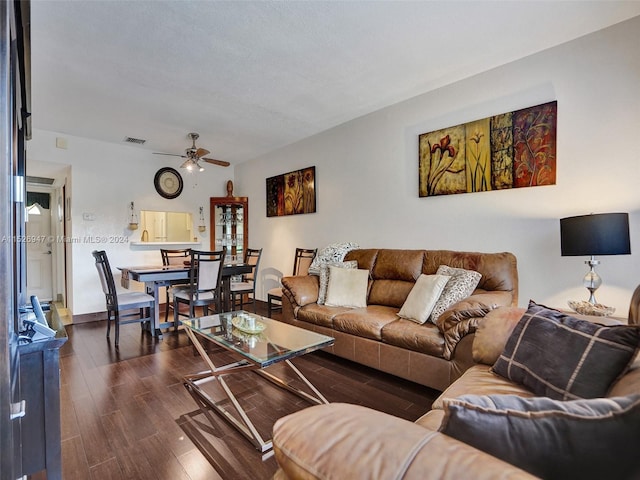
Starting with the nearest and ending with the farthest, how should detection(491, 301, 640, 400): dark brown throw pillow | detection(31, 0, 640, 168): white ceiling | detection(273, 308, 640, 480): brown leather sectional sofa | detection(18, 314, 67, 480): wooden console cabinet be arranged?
1. detection(273, 308, 640, 480): brown leather sectional sofa
2. detection(491, 301, 640, 400): dark brown throw pillow
3. detection(18, 314, 67, 480): wooden console cabinet
4. detection(31, 0, 640, 168): white ceiling

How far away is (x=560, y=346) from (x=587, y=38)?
2505 millimetres

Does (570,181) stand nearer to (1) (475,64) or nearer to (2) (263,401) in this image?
(1) (475,64)

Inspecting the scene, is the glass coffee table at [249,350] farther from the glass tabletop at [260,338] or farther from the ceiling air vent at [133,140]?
the ceiling air vent at [133,140]

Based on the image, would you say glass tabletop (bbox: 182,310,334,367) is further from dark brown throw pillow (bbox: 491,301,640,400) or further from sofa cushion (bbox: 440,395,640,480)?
sofa cushion (bbox: 440,395,640,480)

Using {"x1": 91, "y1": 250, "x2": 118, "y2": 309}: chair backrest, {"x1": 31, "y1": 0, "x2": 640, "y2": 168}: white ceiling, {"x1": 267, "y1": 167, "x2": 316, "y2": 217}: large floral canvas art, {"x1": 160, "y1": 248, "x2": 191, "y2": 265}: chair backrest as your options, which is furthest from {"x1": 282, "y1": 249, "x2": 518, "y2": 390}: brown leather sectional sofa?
{"x1": 160, "y1": 248, "x2": 191, "y2": 265}: chair backrest

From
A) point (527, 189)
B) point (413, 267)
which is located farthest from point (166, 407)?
point (527, 189)

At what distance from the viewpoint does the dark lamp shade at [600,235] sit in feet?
6.54

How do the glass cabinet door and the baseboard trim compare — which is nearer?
the baseboard trim

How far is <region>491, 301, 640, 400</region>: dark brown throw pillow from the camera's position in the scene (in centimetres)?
114

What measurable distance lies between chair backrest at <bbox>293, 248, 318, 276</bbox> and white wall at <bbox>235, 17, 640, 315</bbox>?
1.43ft

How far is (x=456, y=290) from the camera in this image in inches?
103

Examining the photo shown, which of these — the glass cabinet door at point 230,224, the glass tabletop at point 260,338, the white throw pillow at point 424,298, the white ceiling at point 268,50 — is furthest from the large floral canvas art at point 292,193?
the glass tabletop at point 260,338

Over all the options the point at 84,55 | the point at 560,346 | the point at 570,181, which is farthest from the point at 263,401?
the point at 84,55

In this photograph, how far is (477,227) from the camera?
3035 millimetres
